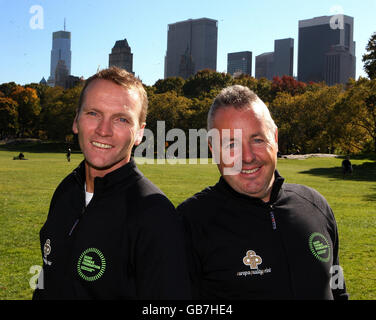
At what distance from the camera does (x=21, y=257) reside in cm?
968

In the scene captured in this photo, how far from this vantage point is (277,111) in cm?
6281

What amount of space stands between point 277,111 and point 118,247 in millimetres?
62197

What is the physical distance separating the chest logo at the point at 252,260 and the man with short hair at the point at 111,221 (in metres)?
0.52

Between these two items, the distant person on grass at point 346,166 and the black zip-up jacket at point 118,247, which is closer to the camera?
the black zip-up jacket at point 118,247

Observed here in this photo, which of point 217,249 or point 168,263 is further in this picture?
point 217,249

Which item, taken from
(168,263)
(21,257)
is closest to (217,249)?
(168,263)

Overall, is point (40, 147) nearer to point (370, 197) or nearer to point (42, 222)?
point (370, 197)

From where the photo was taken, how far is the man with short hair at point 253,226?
2.85 m

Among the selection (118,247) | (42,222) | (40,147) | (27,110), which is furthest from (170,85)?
(118,247)

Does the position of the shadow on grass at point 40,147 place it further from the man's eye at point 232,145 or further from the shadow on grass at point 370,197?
the man's eye at point 232,145

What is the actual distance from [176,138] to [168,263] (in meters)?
63.4

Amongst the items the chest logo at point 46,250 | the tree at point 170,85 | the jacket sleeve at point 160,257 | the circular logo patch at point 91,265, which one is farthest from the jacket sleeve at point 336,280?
the tree at point 170,85
